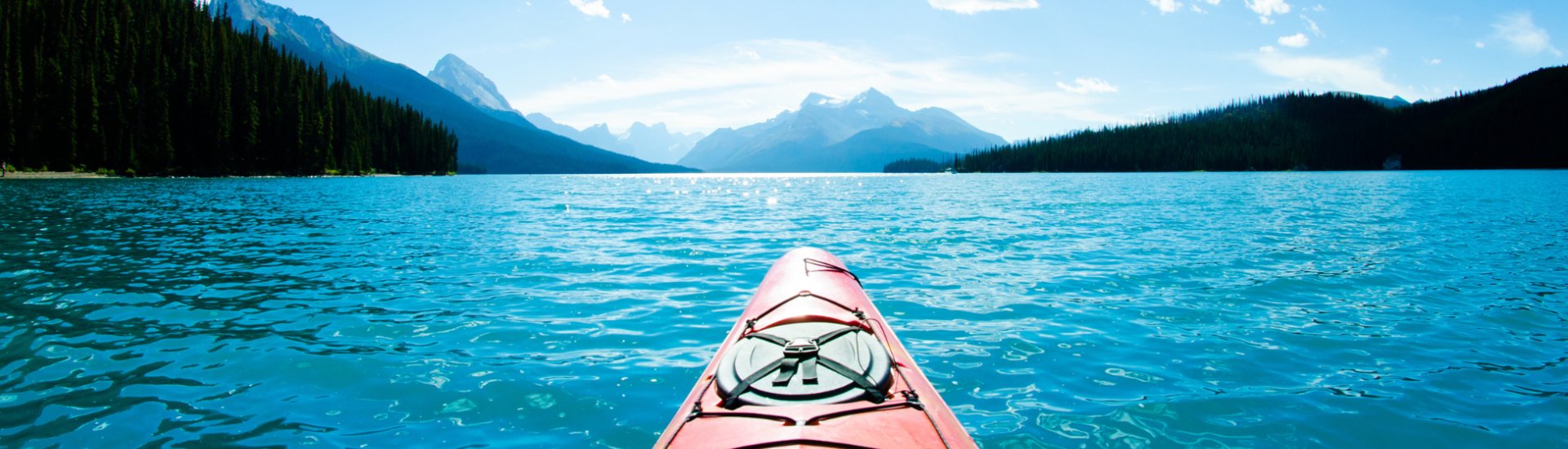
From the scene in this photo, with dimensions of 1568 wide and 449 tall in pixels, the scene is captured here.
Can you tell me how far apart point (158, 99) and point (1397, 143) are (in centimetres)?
24233

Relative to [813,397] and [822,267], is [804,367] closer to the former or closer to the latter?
[813,397]

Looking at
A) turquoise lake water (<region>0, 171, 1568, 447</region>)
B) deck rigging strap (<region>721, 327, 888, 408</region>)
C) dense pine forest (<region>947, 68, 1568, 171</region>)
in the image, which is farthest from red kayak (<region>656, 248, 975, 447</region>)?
dense pine forest (<region>947, 68, 1568, 171</region>)

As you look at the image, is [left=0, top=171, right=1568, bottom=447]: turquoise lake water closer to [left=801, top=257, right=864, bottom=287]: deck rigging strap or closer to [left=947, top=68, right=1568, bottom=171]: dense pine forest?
[left=801, top=257, right=864, bottom=287]: deck rigging strap

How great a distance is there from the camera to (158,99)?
7788 centimetres

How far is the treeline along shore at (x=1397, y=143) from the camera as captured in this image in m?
160

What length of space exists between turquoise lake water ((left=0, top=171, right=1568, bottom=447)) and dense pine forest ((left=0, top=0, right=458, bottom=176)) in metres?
68.9

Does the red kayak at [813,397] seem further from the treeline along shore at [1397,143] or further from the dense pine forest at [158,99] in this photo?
the treeline along shore at [1397,143]

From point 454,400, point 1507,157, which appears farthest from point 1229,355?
point 1507,157

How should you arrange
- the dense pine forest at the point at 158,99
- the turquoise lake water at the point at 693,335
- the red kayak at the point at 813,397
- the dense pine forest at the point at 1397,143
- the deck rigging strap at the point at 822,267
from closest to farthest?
the red kayak at the point at 813,397 < the turquoise lake water at the point at 693,335 < the deck rigging strap at the point at 822,267 < the dense pine forest at the point at 158,99 < the dense pine forest at the point at 1397,143

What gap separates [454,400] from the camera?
6820mm

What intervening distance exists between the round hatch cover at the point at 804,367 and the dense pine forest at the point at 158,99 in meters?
94.5

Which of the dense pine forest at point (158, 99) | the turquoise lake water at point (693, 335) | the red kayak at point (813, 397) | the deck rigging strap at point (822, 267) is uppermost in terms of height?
the dense pine forest at point (158, 99)

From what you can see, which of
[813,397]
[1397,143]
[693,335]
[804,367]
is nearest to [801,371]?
[804,367]

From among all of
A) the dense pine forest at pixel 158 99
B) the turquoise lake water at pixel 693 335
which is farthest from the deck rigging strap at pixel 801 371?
the dense pine forest at pixel 158 99
